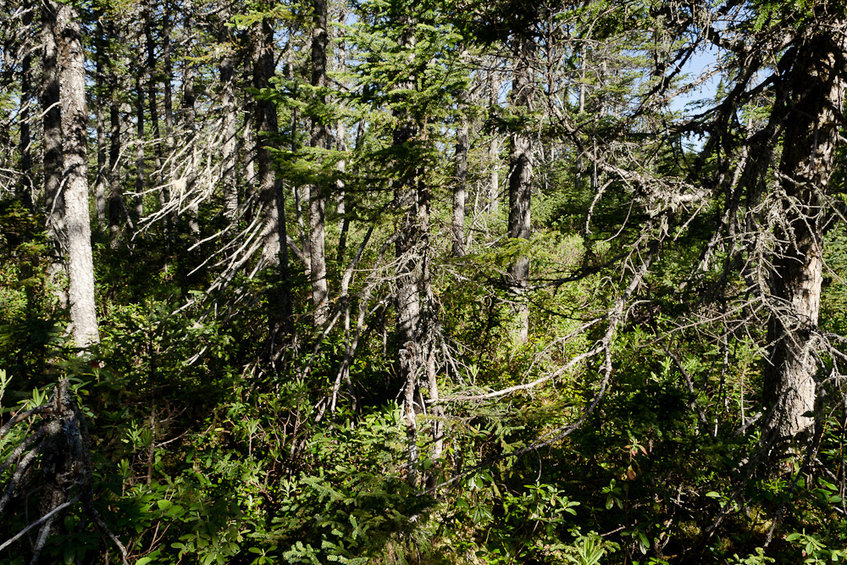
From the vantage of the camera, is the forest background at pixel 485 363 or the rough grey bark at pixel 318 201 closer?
the forest background at pixel 485 363

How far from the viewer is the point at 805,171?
432cm

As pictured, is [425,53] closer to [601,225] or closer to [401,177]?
[401,177]

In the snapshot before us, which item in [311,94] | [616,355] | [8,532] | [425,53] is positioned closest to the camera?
[8,532]

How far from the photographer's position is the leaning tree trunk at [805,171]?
4.06 m

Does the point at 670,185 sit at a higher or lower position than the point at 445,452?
higher

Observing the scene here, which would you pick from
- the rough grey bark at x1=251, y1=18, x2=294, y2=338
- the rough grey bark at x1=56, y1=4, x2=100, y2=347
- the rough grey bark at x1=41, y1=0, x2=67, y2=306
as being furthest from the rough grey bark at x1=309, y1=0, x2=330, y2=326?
the rough grey bark at x1=41, y1=0, x2=67, y2=306

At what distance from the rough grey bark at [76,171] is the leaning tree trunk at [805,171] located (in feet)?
33.0

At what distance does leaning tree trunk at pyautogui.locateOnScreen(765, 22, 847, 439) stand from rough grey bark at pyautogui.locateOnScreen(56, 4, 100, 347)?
10.0 m

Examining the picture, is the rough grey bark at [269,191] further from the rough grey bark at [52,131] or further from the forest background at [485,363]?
the rough grey bark at [52,131]

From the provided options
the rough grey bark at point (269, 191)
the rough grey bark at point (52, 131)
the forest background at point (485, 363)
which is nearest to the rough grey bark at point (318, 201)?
the forest background at point (485, 363)

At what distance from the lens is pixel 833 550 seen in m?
3.20

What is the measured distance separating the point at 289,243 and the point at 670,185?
6.39m

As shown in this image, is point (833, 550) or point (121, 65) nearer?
point (833, 550)

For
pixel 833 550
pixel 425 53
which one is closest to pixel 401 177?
pixel 425 53
